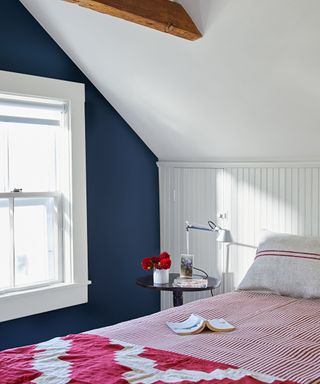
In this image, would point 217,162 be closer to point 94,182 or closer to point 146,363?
point 94,182

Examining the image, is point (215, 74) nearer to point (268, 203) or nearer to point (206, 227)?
point (268, 203)

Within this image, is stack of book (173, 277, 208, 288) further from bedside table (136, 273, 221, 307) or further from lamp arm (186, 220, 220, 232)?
lamp arm (186, 220, 220, 232)

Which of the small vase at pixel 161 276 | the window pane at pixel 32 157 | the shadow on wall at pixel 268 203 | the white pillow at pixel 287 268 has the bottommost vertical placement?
the small vase at pixel 161 276

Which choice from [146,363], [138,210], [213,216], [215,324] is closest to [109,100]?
[138,210]

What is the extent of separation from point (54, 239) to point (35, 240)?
14cm

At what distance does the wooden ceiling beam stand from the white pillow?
1.34 m

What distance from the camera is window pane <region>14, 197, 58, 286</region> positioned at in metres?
3.65

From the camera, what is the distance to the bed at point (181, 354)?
6.76ft

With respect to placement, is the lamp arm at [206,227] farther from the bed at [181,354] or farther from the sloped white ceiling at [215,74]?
the bed at [181,354]

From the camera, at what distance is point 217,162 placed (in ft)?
13.6

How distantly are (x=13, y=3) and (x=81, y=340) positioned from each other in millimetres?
2175

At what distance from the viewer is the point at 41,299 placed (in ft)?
11.9

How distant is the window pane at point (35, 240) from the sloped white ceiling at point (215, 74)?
0.96 metres

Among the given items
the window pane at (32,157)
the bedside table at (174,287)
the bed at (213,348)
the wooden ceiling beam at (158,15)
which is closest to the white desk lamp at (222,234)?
the bedside table at (174,287)
